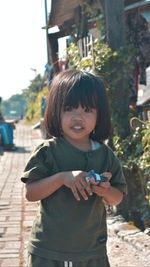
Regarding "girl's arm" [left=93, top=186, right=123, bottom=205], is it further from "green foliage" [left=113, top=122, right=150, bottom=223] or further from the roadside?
"green foliage" [left=113, top=122, right=150, bottom=223]

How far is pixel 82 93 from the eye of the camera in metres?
2.21

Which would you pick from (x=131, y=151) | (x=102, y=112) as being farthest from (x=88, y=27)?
(x=102, y=112)

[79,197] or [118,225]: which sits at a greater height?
[79,197]

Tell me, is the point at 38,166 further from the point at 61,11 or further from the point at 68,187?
the point at 61,11


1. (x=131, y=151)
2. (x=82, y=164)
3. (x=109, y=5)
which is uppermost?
(x=109, y=5)

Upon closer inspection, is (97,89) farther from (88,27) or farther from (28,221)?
(88,27)

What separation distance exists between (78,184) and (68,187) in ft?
0.35

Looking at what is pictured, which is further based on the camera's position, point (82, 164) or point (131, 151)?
point (131, 151)

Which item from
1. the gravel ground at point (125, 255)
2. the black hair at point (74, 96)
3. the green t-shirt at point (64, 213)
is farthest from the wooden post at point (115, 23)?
the green t-shirt at point (64, 213)

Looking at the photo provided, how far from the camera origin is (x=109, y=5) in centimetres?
554

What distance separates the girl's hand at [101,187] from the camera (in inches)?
82.1

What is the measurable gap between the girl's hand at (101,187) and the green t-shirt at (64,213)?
9cm

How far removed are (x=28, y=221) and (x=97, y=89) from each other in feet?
11.9

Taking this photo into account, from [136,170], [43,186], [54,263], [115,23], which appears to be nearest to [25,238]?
[136,170]
